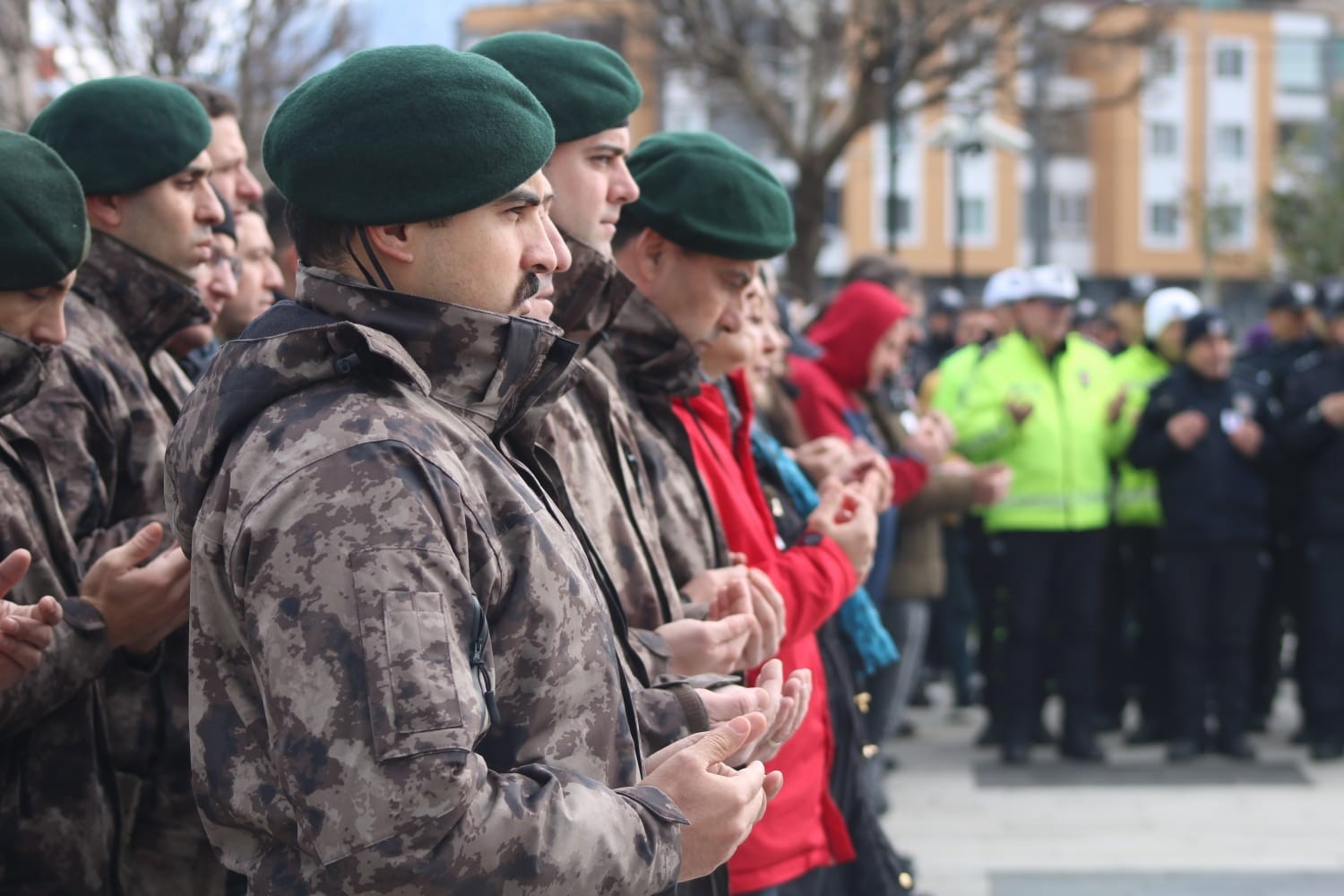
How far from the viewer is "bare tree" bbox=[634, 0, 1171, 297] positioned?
1675 cm

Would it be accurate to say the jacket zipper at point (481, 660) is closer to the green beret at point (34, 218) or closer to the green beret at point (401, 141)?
the green beret at point (401, 141)

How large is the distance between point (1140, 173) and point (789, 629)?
1786 inches

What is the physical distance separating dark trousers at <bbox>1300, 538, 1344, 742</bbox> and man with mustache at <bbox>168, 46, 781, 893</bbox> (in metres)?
6.56

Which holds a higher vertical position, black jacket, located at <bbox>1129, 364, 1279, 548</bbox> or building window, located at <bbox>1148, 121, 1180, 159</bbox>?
building window, located at <bbox>1148, 121, 1180, 159</bbox>

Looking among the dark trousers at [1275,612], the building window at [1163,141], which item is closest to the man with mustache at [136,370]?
the dark trousers at [1275,612]

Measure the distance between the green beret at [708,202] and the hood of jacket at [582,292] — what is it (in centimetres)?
50

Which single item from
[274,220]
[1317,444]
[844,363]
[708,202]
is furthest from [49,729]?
[1317,444]

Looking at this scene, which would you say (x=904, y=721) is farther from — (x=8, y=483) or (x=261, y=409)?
(x=261, y=409)

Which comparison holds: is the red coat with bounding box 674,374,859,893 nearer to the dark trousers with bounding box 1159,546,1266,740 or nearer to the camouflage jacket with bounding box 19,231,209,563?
the camouflage jacket with bounding box 19,231,209,563

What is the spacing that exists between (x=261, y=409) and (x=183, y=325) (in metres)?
1.51

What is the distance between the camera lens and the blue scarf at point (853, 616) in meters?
4.10

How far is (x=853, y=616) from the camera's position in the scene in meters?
4.22

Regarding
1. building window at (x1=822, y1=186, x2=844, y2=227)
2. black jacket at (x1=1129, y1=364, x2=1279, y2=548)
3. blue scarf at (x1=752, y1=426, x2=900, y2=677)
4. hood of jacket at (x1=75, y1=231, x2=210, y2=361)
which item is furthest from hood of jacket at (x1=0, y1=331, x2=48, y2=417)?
building window at (x1=822, y1=186, x2=844, y2=227)

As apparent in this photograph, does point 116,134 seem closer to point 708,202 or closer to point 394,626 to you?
point 708,202
